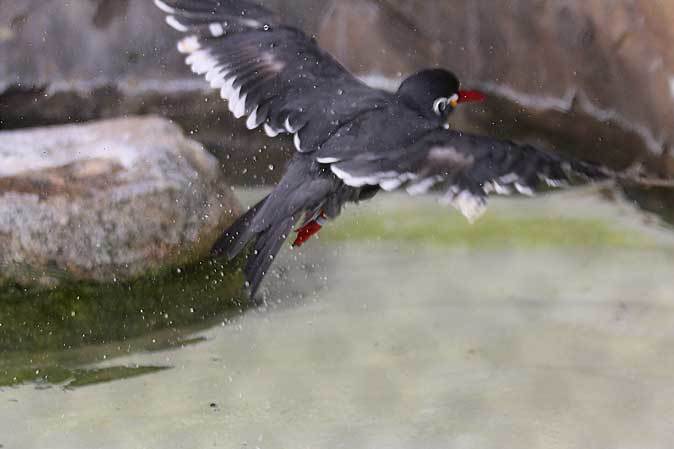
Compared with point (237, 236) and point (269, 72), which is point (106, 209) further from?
point (269, 72)

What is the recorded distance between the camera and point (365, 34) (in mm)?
4488

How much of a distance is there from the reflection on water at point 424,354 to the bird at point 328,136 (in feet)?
1.05

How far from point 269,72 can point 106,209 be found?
2.27 feet

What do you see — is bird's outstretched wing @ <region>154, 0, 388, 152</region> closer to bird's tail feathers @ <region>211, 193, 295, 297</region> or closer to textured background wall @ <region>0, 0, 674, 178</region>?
bird's tail feathers @ <region>211, 193, 295, 297</region>

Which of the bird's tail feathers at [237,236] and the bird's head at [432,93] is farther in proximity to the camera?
the bird's head at [432,93]

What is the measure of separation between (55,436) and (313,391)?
72cm

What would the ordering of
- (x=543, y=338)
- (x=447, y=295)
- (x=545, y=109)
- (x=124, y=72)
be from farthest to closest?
(x=124, y=72) → (x=545, y=109) → (x=447, y=295) → (x=543, y=338)

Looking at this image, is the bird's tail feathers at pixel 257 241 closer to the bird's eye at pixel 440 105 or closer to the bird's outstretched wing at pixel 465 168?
the bird's outstretched wing at pixel 465 168

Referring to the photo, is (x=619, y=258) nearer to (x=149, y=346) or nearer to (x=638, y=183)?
(x=638, y=183)

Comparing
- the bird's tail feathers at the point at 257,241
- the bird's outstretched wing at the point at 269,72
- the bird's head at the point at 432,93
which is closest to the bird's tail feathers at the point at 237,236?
the bird's tail feathers at the point at 257,241

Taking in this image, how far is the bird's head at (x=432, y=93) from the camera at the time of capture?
10.4 feet

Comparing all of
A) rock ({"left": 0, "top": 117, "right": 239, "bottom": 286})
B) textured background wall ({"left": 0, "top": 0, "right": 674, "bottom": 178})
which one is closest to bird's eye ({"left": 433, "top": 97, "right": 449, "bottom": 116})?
rock ({"left": 0, "top": 117, "right": 239, "bottom": 286})

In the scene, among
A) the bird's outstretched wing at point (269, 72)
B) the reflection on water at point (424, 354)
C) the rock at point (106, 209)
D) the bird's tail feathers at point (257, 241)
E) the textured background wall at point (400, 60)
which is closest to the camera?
the reflection on water at point (424, 354)

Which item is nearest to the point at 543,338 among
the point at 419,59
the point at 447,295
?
the point at 447,295
